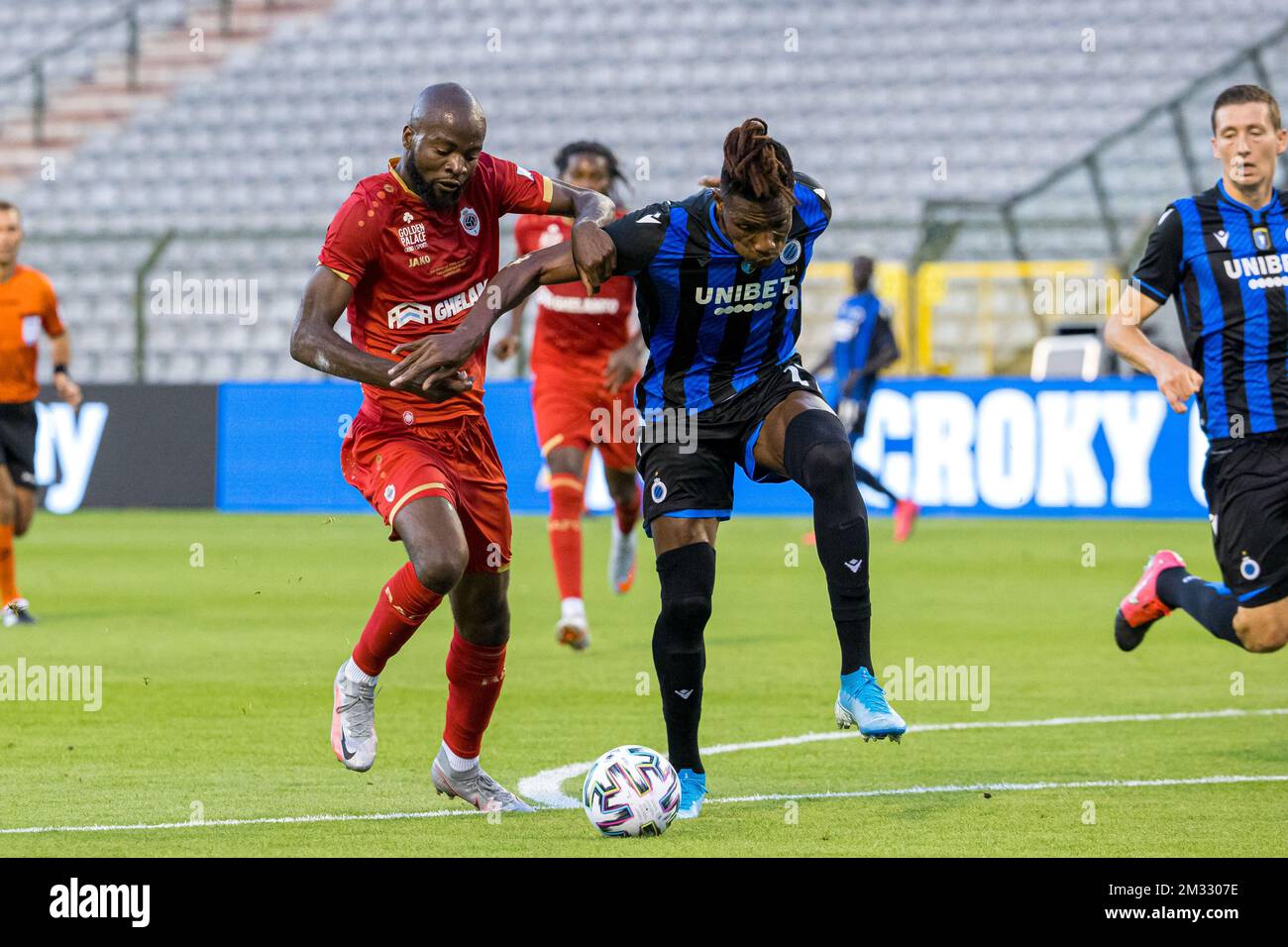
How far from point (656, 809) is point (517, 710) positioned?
2.70m

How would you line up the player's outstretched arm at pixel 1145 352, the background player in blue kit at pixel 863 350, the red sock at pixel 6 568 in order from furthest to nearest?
the background player in blue kit at pixel 863 350 < the red sock at pixel 6 568 < the player's outstretched arm at pixel 1145 352

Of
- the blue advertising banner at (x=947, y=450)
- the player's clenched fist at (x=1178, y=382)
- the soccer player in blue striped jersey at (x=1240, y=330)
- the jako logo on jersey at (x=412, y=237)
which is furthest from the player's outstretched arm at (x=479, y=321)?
the blue advertising banner at (x=947, y=450)

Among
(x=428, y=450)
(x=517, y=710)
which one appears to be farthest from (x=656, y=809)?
(x=517, y=710)

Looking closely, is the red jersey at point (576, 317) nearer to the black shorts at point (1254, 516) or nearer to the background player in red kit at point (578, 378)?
the background player in red kit at point (578, 378)

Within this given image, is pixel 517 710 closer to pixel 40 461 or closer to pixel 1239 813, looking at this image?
pixel 1239 813

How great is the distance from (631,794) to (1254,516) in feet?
9.08

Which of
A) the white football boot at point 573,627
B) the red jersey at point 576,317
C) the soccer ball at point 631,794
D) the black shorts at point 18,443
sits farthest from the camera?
the black shorts at point 18,443

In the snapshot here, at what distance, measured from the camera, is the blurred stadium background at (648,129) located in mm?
21109

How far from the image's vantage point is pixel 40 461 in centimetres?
1970

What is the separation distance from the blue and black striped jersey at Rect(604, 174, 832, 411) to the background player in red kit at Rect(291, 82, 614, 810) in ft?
0.73

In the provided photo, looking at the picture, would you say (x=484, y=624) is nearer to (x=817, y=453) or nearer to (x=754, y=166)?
(x=817, y=453)

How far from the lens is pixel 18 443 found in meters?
11.9

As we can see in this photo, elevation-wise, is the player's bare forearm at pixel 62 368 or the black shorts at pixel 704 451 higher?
the player's bare forearm at pixel 62 368
